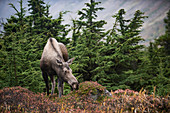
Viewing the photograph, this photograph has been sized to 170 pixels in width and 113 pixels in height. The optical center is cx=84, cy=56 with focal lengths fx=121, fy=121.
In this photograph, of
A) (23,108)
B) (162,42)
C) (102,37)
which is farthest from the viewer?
(162,42)

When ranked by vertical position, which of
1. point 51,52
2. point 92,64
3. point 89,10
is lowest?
point 92,64

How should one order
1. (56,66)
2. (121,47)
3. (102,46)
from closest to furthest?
(56,66) → (121,47) → (102,46)

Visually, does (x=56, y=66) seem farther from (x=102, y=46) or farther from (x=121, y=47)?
(x=121, y=47)

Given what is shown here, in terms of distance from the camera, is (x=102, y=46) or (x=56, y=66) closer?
(x=56, y=66)

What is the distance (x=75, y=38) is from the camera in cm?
1120

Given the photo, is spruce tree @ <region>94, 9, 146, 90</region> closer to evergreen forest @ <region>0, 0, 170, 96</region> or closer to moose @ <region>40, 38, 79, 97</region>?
evergreen forest @ <region>0, 0, 170, 96</region>

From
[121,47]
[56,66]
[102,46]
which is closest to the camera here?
[56,66]

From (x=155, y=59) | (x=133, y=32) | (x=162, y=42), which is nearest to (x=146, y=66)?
(x=155, y=59)

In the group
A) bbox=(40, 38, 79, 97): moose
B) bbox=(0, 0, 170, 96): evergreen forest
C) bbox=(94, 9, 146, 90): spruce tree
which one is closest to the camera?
bbox=(40, 38, 79, 97): moose

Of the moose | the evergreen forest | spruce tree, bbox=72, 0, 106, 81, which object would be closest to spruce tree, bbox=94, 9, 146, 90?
the evergreen forest

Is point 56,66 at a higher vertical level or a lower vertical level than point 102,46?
lower

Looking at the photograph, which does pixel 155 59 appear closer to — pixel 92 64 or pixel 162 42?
pixel 92 64

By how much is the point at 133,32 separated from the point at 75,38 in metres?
5.10

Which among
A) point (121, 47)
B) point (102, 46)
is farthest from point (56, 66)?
point (121, 47)
